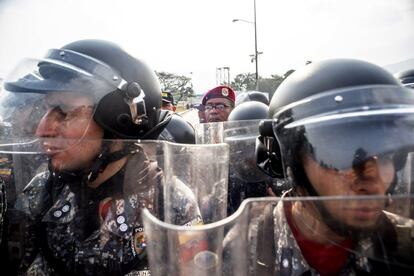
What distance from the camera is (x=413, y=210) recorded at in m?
0.70

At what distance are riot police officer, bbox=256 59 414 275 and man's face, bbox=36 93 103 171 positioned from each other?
78cm

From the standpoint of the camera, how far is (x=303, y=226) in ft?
2.77

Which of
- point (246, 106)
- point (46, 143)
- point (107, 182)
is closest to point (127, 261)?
point (107, 182)

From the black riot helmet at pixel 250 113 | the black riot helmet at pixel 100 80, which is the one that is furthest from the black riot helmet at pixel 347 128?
the black riot helmet at pixel 250 113

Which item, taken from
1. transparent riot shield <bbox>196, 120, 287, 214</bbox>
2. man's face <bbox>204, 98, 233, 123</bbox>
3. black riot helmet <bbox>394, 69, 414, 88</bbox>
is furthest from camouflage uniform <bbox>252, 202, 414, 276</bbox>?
man's face <bbox>204, 98, 233, 123</bbox>

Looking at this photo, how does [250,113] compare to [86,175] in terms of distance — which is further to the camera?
[250,113]

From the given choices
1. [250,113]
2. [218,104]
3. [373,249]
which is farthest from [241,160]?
[218,104]

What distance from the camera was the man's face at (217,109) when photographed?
510 cm

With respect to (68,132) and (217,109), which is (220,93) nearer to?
(217,109)

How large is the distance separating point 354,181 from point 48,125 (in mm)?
1206

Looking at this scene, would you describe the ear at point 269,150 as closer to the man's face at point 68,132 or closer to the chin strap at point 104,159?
the chin strap at point 104,159

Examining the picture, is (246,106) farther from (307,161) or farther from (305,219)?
(305,219)

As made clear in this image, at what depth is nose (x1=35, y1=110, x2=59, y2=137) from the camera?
1.39 meters

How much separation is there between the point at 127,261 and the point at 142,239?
0.31 feet
